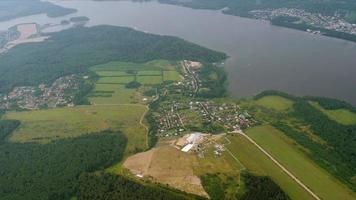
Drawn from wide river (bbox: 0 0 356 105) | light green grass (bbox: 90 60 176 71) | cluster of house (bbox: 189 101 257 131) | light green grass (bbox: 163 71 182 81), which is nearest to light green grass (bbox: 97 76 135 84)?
light green grass (bbox: 90 60 176 71)

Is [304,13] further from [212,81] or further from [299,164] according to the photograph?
[299,164]

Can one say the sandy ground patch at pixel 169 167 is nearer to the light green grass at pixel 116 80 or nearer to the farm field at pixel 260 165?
the farm field at pixel 260 165

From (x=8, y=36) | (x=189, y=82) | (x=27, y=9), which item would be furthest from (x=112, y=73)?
(x=27, y=9)

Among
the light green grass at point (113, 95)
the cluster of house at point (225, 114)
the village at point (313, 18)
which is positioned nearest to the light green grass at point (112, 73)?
the light green grass at point (113, 95)

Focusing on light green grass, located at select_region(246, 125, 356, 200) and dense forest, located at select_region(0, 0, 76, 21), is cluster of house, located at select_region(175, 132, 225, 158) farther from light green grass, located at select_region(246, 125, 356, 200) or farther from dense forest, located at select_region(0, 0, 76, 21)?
dense forest, located at select_region(0, 0, 76, 21)

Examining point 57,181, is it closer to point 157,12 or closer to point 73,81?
point 73,81
